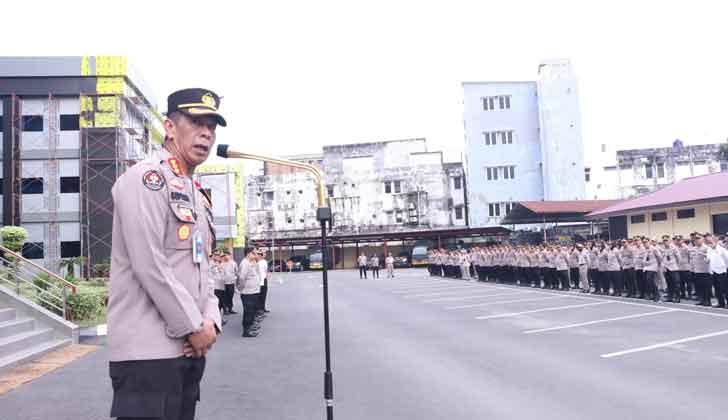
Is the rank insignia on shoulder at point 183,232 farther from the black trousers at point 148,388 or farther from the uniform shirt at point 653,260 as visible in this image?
the uniform shirt at point 653,260

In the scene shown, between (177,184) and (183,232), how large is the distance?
0.25 m

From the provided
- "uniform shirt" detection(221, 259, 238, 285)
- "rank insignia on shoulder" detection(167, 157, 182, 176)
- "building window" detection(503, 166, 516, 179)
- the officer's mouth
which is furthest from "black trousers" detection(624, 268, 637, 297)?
"building window" detection(503, 166, 516, 179)

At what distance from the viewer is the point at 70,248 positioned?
30828mm

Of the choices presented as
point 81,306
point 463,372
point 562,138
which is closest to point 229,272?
point 81,306

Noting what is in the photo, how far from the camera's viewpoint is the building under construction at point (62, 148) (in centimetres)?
3075

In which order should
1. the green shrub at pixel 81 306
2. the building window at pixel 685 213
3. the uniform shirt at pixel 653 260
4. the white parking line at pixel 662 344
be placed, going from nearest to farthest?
1. the white parking line at pixel 662 344
2. the green shrub at pixel 81 306
3. the uniform shirt at pixel 653 260
4. the building window at pixel 685 213

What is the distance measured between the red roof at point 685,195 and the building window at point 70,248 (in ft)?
87.5

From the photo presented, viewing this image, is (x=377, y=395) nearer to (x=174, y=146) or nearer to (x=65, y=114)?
(x=174, y=146)

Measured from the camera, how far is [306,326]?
44.1 ft

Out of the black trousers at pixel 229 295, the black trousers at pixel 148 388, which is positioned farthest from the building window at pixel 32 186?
the black trousers at pixel 148 388

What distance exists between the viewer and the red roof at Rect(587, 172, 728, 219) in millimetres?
20938

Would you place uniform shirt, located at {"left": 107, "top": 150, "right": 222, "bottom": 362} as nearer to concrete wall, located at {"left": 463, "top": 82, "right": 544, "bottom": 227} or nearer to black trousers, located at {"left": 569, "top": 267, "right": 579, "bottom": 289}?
black trousers, located at {"left": 569, "top": 267, "right": 579, "bottom": 289}

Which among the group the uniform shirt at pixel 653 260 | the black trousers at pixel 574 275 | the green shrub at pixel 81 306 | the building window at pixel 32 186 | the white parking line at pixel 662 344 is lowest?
the white parking line at pixel 662 344

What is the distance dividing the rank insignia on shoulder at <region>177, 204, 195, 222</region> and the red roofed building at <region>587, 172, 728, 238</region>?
69.6 ft
